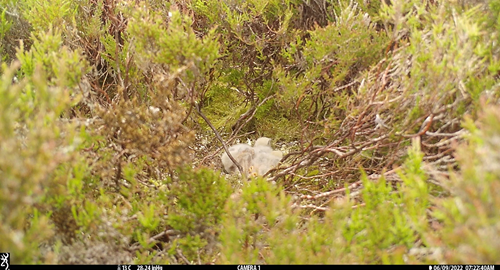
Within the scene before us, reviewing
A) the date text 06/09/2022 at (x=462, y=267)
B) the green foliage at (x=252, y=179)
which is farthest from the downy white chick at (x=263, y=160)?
the date text 06/09/2022 at (x=462, y=267)

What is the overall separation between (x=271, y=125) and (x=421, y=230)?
94.0 inches

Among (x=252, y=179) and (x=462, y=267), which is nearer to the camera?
(x=462, y=267)

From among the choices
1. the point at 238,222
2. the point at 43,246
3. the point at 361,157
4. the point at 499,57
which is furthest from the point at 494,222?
the point at 43,246

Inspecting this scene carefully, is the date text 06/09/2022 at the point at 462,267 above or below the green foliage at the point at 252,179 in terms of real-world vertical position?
below

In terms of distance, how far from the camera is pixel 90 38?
2.94 meters

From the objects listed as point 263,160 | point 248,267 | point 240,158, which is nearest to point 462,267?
point 248,267

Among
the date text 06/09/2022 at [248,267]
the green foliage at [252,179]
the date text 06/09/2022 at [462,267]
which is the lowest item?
the date text 06/09/2022 at [462,267]

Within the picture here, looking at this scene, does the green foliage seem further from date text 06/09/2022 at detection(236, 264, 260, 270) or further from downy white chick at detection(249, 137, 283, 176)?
downy white chick at detection(249, 137, 283, 176)

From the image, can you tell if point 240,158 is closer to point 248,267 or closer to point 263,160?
point 263,160

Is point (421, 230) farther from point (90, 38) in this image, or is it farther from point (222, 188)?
point (90, 38)

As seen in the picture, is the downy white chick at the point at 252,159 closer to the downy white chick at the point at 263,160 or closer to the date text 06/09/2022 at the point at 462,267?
the downy white chick at the point at 263,160

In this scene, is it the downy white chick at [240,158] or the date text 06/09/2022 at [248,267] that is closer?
the date text 06/09/2022 at [248,267]

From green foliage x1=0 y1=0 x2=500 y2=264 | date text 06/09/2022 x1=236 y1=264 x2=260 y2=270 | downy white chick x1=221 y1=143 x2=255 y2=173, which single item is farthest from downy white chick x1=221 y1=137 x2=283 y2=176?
date text 06/09/2022 x1=236 y1=264 x2=260 y2=270

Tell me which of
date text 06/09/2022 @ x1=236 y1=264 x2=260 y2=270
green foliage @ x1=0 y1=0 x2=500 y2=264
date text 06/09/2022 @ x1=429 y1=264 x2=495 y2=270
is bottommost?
date text 06/09/2022 @ x1=429 y1=264 x2=495 y2=270
